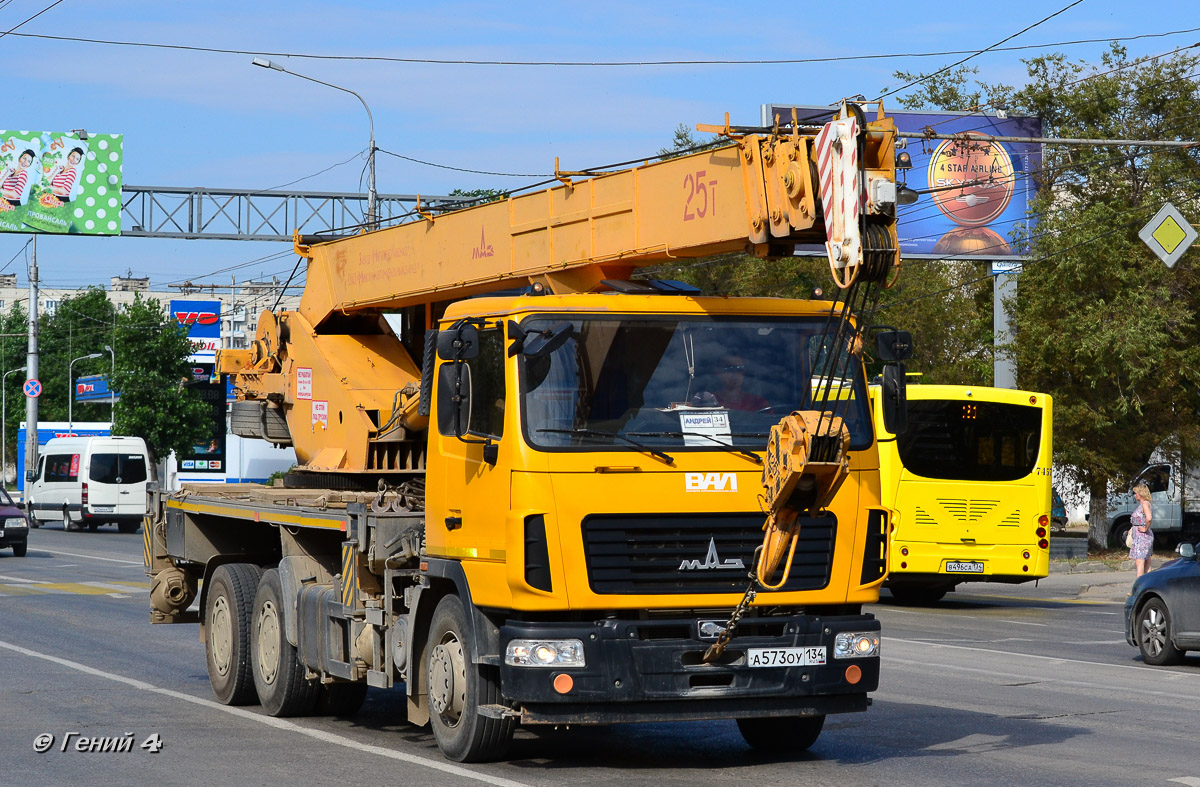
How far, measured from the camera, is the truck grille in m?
8.18

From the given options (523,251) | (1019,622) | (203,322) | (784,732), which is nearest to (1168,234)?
(1019,622)

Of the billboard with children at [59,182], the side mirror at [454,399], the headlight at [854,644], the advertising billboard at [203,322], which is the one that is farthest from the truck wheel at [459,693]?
the advertising billboard at [203,322]

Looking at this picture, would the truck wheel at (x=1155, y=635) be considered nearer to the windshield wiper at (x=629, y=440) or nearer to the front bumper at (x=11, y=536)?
the windshield wiper at (x=629, y=440)

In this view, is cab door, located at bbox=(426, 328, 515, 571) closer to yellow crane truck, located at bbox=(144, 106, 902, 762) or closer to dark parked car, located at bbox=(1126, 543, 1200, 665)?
yellow crane truck, located at bbox=(144, 106, 902, 762)

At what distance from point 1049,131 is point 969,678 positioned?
23.0 metres

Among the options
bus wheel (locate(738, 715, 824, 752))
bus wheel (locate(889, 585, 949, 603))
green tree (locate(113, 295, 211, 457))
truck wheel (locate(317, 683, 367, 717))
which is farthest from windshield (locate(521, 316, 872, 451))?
green tree (locate(113, 295, 211, 457))

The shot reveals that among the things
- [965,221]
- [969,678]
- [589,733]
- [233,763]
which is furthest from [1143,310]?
[233,763]

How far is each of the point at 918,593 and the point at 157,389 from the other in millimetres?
40253

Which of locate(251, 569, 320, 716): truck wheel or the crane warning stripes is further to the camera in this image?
locate(251, 569, 320, 716): truck wheel

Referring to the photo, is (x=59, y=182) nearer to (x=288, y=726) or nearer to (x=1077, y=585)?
(x=1077, y=585)

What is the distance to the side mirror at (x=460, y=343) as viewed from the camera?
852cm

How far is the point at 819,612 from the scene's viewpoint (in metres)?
8.65

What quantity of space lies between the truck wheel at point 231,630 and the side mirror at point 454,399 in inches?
141

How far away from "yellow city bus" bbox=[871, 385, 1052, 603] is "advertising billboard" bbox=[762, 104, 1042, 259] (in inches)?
476
